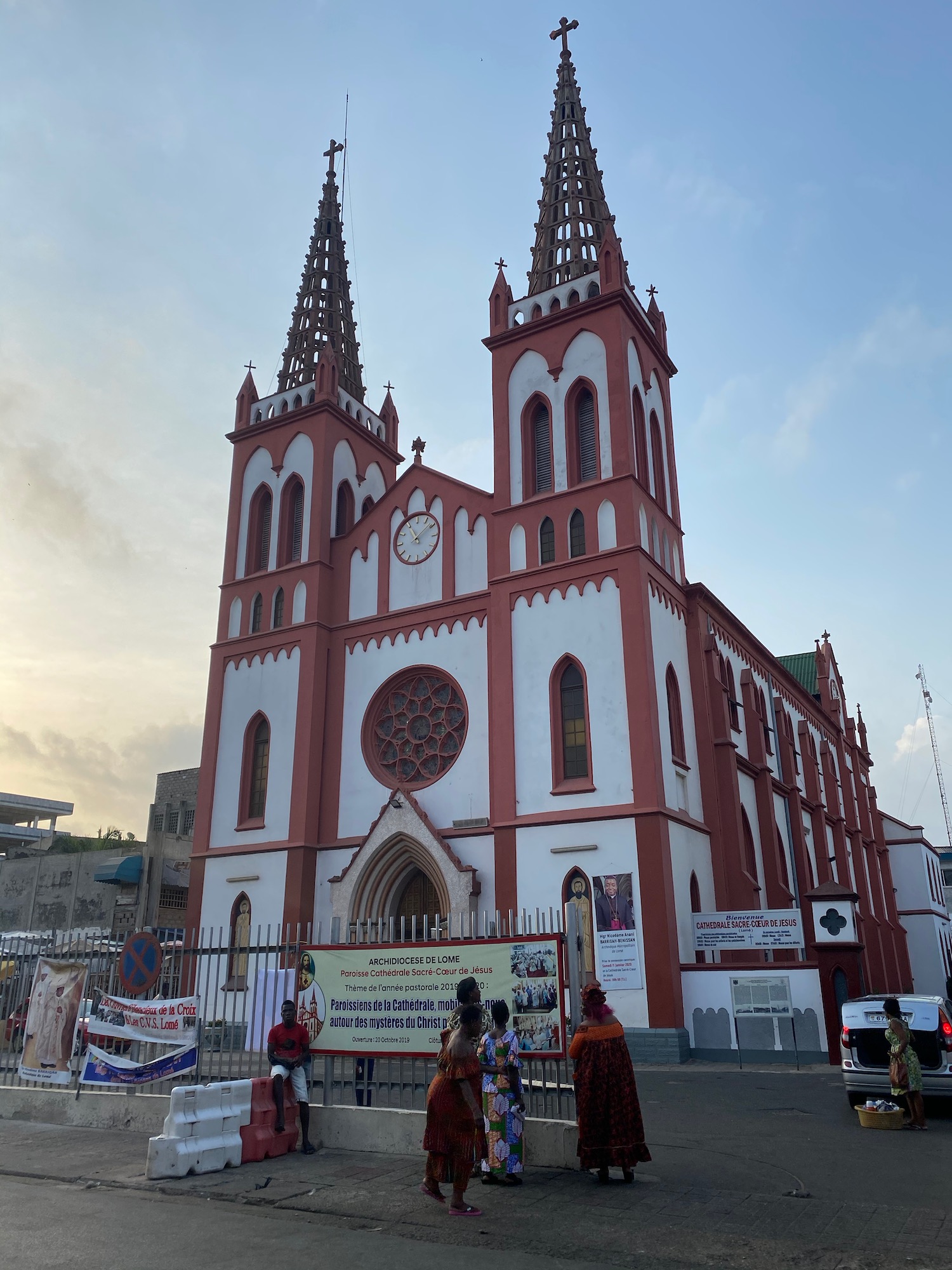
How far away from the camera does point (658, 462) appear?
25.2 meters

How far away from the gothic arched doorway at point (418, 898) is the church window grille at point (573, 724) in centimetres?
469

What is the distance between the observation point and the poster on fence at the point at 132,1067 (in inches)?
444

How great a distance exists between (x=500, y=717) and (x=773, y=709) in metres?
12.6

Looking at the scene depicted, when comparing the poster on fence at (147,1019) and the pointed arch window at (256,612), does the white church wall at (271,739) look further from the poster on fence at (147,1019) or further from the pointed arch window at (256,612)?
the poster on fence at (147,1019)

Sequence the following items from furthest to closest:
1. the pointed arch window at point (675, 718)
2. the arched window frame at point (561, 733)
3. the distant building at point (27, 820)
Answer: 1. the distant building at point (27, 820)
2. the pointed arch window at point (675, 718)
3. the arched window frame at point (561, 733)

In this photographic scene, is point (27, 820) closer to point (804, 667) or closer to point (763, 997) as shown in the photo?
point (804, 667)

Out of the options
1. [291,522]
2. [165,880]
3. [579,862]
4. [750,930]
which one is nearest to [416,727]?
[579,862]

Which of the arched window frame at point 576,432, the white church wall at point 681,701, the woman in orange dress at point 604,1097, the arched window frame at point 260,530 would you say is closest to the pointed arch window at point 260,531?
the arched window frame at point 260,530

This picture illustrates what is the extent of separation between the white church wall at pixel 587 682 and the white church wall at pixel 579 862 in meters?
0.50

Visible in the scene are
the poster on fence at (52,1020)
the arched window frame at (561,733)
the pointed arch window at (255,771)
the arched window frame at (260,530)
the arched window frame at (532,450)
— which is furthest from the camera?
the arched window frame at (260,530)

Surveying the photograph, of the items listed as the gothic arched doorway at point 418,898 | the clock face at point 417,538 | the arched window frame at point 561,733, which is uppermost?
the clock face at point 417,538

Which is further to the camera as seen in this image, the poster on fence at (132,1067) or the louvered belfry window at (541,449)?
the louvered belfry window at (541,449)

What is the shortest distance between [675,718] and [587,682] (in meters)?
2.38

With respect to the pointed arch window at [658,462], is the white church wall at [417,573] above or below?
below
